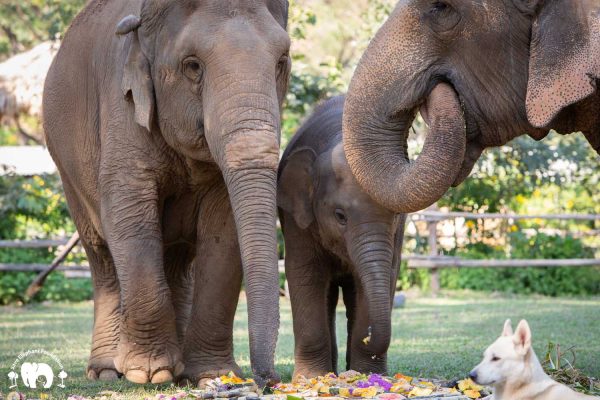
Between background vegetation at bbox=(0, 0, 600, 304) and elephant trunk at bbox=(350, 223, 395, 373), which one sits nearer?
elephant trunk at bbox=(350, 223, 395, 373)

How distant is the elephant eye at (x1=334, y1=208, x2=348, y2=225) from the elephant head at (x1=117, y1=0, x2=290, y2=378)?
94 centimetres

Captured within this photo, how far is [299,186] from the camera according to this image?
8.62m

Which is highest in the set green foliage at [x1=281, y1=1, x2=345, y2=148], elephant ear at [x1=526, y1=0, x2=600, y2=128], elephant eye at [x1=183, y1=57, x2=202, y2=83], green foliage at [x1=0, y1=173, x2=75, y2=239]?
green foliage at [x1=281, y1=1, x2=345, y2=148]

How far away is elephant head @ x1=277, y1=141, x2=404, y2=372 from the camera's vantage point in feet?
25.2

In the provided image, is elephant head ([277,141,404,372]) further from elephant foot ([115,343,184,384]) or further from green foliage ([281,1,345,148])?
green foliage ([281,1,345,148])

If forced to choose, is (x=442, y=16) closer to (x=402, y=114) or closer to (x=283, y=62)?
(x=402, y=114)

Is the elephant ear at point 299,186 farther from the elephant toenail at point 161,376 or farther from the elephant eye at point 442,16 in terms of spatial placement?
the elephant eye at point 442,16

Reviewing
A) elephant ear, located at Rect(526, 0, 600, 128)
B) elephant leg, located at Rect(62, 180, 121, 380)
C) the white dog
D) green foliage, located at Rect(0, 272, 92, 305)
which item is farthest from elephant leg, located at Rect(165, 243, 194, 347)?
green foliage, located at Rect(0, 272, 92, 305)

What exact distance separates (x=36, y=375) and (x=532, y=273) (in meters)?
11.8

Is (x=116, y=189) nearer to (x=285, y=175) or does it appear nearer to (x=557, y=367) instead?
(x=285, y=175)

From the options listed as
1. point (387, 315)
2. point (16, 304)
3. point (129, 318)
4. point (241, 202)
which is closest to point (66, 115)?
point (129, 318)

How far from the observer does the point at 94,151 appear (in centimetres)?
850

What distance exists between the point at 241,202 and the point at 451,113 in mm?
1660
